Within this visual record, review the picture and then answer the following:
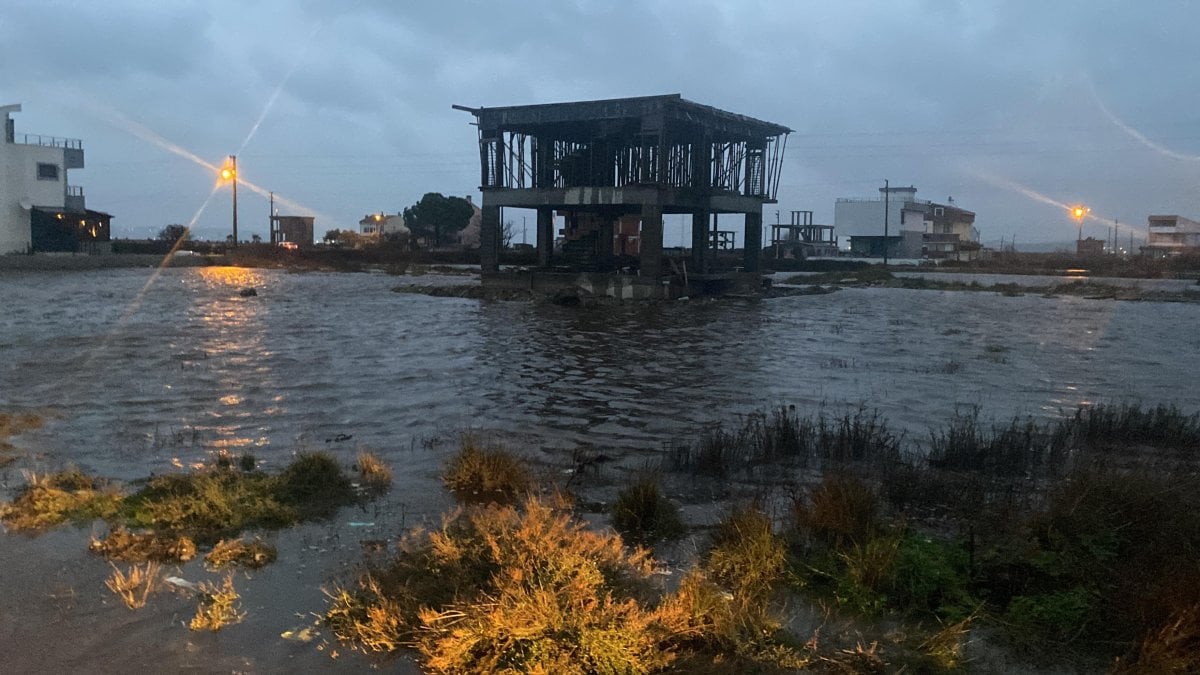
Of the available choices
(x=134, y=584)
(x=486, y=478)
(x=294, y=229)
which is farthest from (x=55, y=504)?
(x=294, y=229)

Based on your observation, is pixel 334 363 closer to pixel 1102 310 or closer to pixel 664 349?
pixel 664 349

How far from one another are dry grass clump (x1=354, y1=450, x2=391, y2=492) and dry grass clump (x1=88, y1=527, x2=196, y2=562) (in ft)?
7.47

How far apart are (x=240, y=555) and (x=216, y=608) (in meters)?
1.15

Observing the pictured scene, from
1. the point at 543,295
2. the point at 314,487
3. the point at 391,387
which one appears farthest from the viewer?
the point at 543,295

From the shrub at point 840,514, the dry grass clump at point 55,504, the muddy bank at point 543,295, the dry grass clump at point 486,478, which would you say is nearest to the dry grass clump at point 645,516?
the shrub at point 840,514

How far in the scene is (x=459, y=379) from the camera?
18.3 meters

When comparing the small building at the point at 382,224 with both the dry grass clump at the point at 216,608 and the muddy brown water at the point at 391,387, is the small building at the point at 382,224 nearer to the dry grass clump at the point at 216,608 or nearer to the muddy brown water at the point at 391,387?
the muddy brown water at the point at 391,387

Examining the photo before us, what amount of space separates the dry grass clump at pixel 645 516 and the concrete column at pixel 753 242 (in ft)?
144

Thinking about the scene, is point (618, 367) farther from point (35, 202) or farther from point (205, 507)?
point (35, 202)

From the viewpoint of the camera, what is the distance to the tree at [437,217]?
311 ft

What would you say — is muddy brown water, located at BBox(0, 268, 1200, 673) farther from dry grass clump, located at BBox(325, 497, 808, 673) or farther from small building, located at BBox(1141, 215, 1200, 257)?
small building, located at BBox(1141, 215, 1200, 257)

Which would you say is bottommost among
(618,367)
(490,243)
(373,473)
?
(373,473)

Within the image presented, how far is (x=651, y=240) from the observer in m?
42.2

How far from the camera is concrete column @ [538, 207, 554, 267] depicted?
4797 cm
